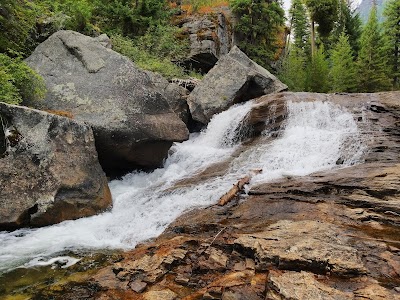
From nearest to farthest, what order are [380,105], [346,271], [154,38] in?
[346,271] → [380,105] → [154,38]

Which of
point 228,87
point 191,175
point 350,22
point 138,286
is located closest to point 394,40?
point 350,22

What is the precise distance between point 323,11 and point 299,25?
1506 centimetres

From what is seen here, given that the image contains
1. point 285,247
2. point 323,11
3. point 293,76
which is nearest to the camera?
point 285,247

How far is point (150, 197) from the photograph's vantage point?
934 cm

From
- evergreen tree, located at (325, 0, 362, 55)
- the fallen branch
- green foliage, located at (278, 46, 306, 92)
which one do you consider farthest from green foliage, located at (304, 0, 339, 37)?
the fallen branch

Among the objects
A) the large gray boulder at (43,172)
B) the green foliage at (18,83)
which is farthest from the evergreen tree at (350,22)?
the large gray boulder at (43,172)

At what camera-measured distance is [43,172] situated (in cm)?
823

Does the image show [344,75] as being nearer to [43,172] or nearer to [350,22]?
[350,22]

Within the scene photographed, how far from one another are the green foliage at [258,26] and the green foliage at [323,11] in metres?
3.69

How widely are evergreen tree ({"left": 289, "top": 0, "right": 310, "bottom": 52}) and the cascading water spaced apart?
26.1 m

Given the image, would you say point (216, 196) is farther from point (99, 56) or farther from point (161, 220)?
point (99, 56)

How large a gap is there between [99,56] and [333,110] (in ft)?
29.9

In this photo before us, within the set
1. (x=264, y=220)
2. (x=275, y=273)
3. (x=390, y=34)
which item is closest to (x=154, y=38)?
(x=264, y=220)

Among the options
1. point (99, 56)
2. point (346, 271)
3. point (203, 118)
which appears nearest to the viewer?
point (346, 271)
